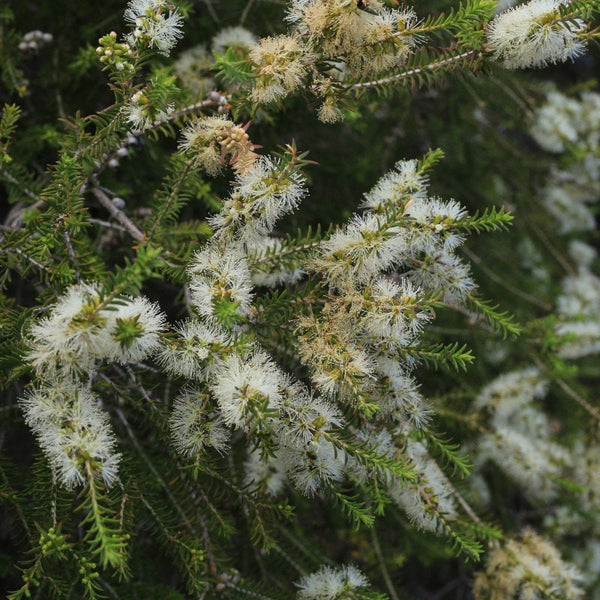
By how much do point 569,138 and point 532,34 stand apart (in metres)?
1.82

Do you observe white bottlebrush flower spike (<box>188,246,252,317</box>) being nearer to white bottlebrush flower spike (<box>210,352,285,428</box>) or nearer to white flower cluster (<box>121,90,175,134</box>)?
white bottlebrush flower spike (<box>210,352,285,428</box>)

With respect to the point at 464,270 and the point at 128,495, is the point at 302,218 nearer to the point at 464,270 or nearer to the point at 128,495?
the point at 464,270

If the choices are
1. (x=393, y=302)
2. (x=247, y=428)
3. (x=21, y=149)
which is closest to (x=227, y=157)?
(x=393, y=302)

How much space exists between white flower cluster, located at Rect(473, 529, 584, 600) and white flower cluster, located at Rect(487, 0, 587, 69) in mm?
1378

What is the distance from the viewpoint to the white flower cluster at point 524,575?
1.73m

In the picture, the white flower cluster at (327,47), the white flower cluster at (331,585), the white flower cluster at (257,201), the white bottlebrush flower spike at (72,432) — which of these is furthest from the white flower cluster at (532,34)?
the white flower cluster at (331,585)

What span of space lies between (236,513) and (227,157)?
49.1 inches

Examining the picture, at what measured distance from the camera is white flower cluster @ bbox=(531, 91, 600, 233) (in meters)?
2.89

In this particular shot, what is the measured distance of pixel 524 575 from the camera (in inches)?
68.6

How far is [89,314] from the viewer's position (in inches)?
38.3

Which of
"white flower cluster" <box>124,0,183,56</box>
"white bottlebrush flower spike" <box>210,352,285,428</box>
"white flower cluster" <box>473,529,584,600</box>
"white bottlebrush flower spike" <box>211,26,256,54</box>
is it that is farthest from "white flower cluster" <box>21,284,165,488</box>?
"white flower cluster" <box>473,529,584,600</box>

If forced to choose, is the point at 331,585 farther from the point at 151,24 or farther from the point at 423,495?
the point at 151,24

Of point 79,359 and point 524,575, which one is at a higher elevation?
point 79,359

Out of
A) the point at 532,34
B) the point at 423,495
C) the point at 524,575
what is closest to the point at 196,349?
the point at 423,495
